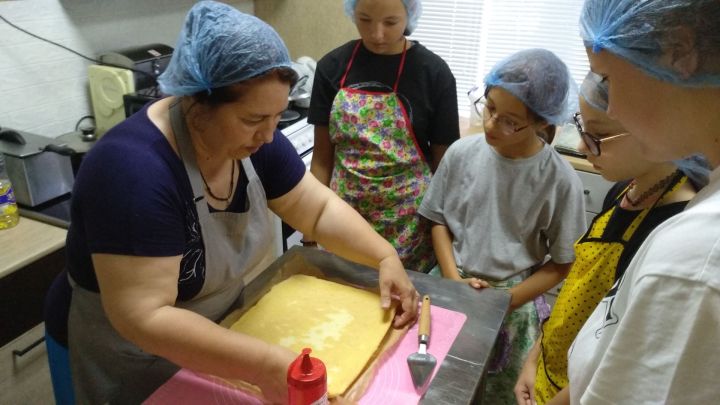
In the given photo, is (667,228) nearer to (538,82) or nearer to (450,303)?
(450,303)

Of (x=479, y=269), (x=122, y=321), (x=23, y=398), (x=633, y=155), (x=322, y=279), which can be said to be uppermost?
(x=633, y=155)

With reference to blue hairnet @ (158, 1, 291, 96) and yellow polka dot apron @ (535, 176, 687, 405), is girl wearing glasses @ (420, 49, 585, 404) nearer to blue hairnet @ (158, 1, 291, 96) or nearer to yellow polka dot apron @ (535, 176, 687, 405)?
yellow polka dot apron @ (535, 176, 687, 405)

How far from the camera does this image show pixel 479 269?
136 centimetres

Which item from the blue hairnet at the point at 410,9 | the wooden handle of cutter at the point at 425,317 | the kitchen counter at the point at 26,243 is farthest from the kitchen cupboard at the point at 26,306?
the blue hairnet at the point at 410,9

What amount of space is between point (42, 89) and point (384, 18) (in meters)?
1.20

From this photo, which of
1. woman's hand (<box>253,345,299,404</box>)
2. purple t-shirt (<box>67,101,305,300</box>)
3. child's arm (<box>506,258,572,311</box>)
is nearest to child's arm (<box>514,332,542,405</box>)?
child's arm (<box>506,258,572,311</box>)

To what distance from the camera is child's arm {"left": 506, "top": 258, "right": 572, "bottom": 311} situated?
4.29ft

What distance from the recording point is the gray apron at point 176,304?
0.88 metres

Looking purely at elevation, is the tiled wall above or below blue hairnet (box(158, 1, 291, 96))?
below

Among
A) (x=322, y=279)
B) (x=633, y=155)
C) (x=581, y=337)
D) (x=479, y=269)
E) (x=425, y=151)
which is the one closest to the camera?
(x=581, y=337)

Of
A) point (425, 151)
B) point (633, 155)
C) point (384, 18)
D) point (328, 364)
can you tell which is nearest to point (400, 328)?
point (328, 364)

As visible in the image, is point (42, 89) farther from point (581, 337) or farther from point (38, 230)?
point (581, 337)

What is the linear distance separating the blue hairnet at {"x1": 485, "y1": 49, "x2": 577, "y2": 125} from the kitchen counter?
120 centimetres

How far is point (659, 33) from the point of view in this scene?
51cm
